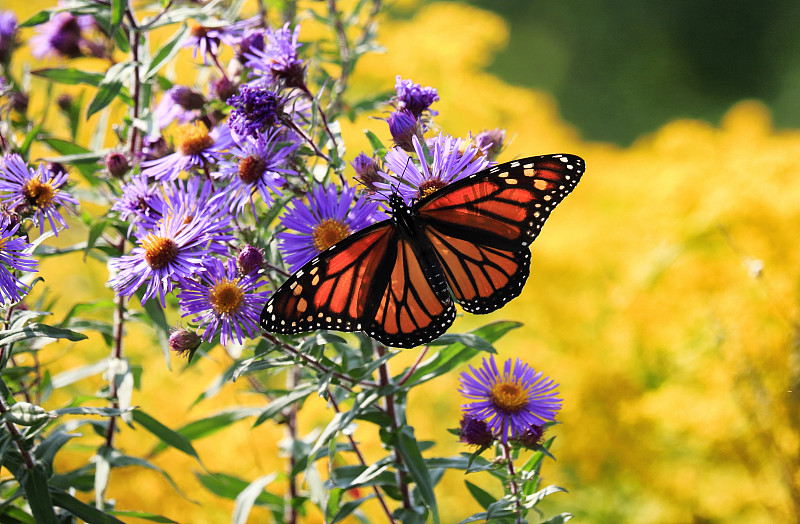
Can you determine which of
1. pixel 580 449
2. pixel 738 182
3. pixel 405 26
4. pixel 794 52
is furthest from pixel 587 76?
pixel 580 449

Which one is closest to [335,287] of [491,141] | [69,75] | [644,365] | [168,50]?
[491,141]

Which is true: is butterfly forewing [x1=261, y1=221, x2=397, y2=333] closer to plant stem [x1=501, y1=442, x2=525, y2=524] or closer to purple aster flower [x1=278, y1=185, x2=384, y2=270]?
purple aster flower [x1=278, y1=185, x2=384, y2=270]

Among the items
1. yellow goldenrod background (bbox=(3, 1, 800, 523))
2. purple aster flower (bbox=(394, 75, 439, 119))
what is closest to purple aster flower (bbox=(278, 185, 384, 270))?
purple aster flower (bbox=(394, 75, 439, 119))

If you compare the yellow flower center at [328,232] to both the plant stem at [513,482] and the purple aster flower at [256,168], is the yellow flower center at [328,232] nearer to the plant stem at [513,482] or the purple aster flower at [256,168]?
the purple aster flower at [256,168]

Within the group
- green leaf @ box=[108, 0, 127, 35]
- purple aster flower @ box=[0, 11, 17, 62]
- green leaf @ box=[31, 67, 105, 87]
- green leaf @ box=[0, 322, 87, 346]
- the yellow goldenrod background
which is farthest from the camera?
the yellow goldenrod background

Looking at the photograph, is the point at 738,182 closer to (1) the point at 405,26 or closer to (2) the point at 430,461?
(2) the point at 430,461
